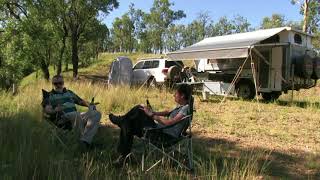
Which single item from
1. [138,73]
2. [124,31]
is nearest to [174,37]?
[124,31]

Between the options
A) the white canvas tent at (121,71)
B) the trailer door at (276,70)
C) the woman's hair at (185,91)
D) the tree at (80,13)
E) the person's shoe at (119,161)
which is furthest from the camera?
the tree at (80,13)

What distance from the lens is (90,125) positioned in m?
6.73

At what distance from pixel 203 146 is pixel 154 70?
1280 cm

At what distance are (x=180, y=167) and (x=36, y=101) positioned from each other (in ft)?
18.5

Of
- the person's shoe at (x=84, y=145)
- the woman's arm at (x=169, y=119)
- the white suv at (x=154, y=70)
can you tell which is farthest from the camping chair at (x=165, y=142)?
the white suv at (x=154, y=70)

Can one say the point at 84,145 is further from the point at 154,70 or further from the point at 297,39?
the point at 154,70

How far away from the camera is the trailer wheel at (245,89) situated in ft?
52.5

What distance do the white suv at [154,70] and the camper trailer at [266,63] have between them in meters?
2.52

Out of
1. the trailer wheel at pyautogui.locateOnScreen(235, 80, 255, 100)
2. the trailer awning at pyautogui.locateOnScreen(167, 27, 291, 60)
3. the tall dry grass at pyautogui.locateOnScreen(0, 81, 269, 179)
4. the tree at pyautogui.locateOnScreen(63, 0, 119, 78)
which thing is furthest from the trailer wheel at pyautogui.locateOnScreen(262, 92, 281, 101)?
the tree at pyautogui.locateOnScreen(63, 0, 119, 78)

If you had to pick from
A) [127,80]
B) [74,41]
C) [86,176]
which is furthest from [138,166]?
[74,41]

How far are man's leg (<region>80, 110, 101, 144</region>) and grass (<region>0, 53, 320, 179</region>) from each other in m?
0.20

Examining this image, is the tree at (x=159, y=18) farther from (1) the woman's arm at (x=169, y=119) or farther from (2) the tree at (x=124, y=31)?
(1) the woman's arm at (x=169, y=119)

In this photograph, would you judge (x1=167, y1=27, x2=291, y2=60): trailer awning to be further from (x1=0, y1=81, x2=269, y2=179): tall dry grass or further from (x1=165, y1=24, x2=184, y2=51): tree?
(x1=165, y1=24, x2=184, y2=51): tree

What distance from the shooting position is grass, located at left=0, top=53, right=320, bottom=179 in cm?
479
